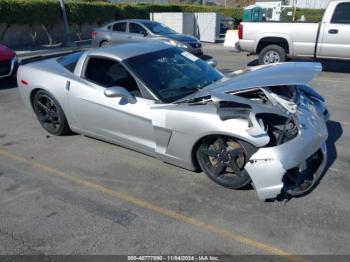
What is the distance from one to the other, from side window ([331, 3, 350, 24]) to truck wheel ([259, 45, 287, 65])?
60.5 inches

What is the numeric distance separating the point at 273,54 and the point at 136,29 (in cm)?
575

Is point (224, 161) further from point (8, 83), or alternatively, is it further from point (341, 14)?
point (8, 83)

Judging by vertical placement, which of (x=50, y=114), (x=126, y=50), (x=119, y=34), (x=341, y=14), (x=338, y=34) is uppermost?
(x=341, y=14)

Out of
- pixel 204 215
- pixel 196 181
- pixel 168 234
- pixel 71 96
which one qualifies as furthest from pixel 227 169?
pixel 71 96

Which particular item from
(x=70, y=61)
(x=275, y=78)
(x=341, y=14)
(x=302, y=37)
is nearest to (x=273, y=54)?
(x=302, y=37)

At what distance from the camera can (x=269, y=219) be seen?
3438 mm

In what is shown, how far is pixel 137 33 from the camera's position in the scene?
13.6 meters

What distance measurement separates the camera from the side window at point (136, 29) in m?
13.5

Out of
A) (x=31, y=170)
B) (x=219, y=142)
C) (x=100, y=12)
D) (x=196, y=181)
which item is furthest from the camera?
(x=100, y=12)

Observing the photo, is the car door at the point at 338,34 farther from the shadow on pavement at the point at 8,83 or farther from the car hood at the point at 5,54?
the shadow on pavement at the point at 8,83

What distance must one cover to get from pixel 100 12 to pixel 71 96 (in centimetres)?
1925

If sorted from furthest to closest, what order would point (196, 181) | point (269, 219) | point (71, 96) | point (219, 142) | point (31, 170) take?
point (71, 96) < point (31, 170) < point (196, 181) < point (219, 142) < point (269, 219)

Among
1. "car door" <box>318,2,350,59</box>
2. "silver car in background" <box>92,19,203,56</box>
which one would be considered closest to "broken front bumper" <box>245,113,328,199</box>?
"car door" <box>318,2,350,59</box>

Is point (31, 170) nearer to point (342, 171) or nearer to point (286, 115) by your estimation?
point (286, 115)
